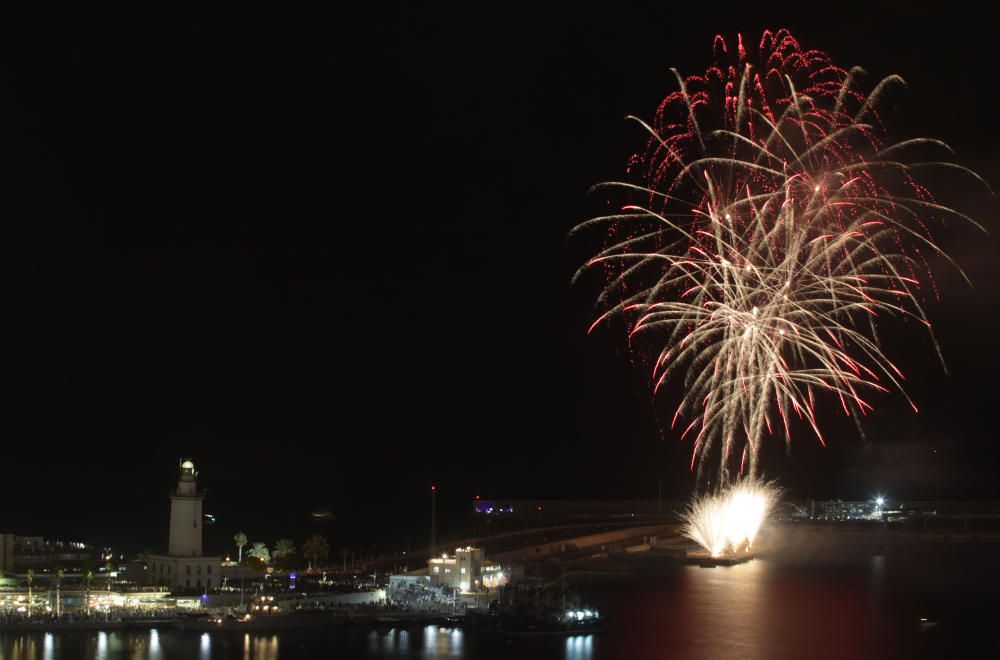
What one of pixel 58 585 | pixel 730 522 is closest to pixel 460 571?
pixel 58 585

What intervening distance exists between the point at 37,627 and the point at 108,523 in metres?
50.7

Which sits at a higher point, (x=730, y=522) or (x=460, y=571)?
(x=730, y=522)

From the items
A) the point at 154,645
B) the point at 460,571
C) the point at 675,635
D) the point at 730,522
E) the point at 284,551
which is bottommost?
the point at 675,635

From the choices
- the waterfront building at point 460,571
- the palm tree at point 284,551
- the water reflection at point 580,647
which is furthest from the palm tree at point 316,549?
the water reflection at point 580,647

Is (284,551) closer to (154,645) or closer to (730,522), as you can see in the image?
(154,645)

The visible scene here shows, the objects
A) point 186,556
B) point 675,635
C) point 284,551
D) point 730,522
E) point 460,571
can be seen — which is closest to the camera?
point 675,635

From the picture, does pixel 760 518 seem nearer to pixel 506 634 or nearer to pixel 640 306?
pixel 506 634

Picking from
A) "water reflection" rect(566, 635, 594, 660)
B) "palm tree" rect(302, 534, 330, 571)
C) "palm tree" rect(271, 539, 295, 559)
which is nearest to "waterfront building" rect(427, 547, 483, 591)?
"palm tree" rect(271, 539, 295, 559)

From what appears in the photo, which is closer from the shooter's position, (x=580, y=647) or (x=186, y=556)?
(x=580, y=647)

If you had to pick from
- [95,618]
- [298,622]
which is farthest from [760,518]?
[95,618]

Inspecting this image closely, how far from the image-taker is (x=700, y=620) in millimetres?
36875

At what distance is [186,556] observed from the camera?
37125 mm

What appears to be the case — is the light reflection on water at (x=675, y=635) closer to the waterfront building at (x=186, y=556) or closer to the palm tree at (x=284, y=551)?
the waterfront building at (x=186, y=556)

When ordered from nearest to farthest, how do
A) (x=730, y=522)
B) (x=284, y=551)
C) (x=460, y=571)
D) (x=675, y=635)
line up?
(x=675, y=635) → (x=460, y=571) → (x=284, y=551) → (x=730, y=522)
